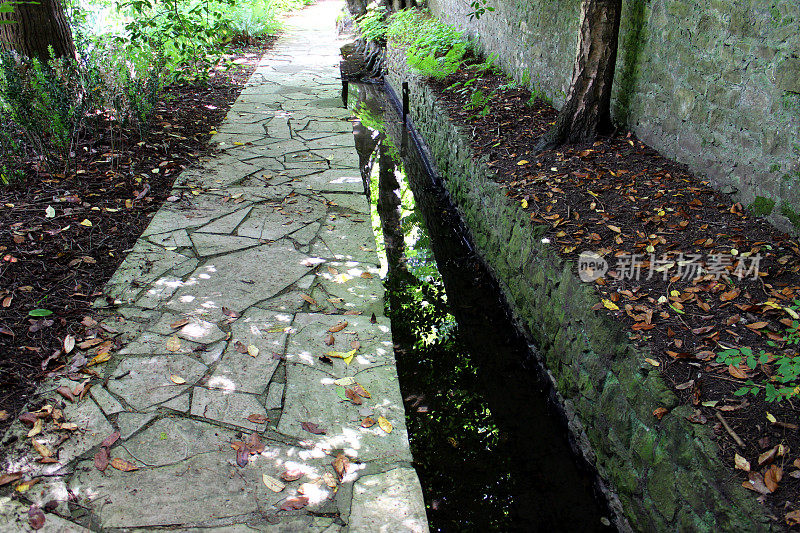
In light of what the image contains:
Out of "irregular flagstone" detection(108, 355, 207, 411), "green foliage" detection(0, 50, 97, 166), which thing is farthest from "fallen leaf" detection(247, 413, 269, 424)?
"green foliage" detection(0, 50, 97, 166)

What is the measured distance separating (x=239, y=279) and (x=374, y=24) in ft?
34.2

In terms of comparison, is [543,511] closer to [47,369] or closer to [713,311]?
[713,311]

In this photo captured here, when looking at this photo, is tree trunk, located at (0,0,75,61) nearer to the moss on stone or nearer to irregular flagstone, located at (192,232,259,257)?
irregular flagstone, located at (192,232,259,257)

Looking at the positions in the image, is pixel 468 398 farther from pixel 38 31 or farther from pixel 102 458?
pixel 38 31

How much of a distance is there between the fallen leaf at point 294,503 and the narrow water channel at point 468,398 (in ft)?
2.27

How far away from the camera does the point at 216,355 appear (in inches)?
131

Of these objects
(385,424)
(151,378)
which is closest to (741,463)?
(385,424)

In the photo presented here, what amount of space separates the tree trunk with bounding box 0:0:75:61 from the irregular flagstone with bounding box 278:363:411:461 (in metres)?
5.19

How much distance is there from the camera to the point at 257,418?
9.55ft

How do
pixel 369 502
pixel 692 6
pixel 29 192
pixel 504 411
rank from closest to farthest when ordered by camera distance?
pixel 369 502 < pixel 504 411 < pixel 692 6 < pixel 29 192

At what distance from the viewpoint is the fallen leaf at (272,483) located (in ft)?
8.28

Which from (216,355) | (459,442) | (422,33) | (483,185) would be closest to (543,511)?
(459,442)

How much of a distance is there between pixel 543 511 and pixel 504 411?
0.77m

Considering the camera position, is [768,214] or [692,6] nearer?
[768,214]
